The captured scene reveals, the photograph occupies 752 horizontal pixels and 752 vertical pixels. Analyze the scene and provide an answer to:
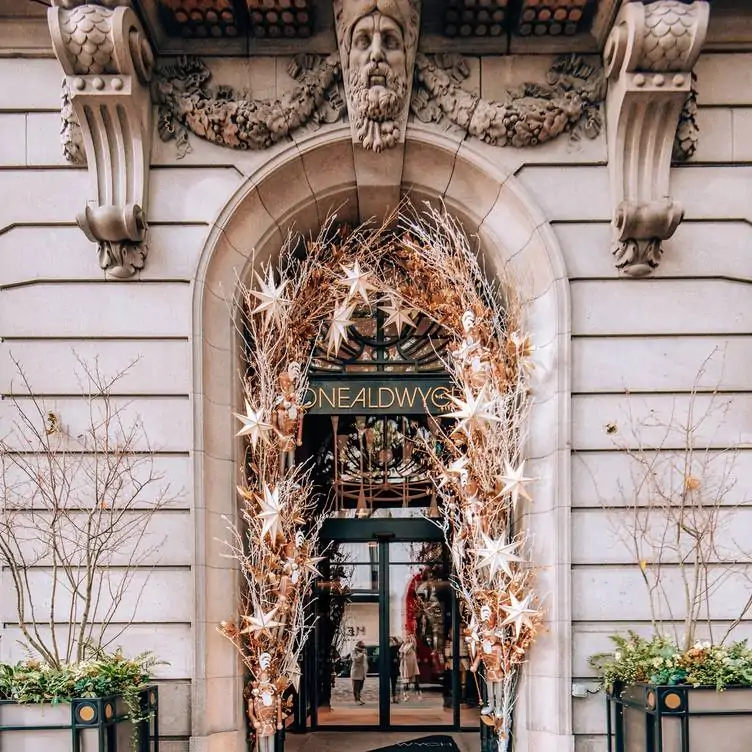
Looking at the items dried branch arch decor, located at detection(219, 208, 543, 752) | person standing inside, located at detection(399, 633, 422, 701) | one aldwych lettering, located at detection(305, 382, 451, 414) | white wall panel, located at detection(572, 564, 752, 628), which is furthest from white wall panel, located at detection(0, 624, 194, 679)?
white wall panel, located at detection(572, 564, 752, 628)

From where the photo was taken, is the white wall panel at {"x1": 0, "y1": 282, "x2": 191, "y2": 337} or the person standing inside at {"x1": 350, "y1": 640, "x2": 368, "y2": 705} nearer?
the white wall panel at {"x1": 0, "y1": 282, "x2": 191, "y2": 337}

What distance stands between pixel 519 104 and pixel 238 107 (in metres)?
2.82

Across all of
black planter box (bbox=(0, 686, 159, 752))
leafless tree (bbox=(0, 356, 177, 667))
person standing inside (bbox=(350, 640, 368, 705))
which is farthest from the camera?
person standing inside (bbox=(350, 640, 368, 705))

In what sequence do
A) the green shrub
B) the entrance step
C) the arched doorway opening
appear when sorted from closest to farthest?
the green shrub < the arched doorway opening < the entrance step

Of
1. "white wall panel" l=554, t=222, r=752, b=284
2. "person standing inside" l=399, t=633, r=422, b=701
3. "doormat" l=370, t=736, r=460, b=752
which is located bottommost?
"doormat" l=370, t=736, r=460, b=752

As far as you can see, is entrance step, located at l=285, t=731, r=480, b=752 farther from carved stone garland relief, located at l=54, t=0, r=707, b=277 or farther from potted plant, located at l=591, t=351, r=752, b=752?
carved stone garland relief, located at l=54, t=0, r=707, b=277

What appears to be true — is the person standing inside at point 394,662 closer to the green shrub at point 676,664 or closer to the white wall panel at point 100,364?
the green shrub at point 676,664

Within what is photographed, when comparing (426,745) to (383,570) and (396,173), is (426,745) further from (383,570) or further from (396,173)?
(396,173)

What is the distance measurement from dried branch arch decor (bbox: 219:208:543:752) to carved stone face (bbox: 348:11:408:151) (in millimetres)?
1053

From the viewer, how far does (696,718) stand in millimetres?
6383

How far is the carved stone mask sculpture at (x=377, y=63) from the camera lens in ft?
24.7

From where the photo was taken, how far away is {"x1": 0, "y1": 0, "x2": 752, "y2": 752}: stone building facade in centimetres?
758

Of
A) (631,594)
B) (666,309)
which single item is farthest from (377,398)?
(631,594)

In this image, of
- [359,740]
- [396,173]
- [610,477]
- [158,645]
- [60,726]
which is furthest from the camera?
[359,740]
